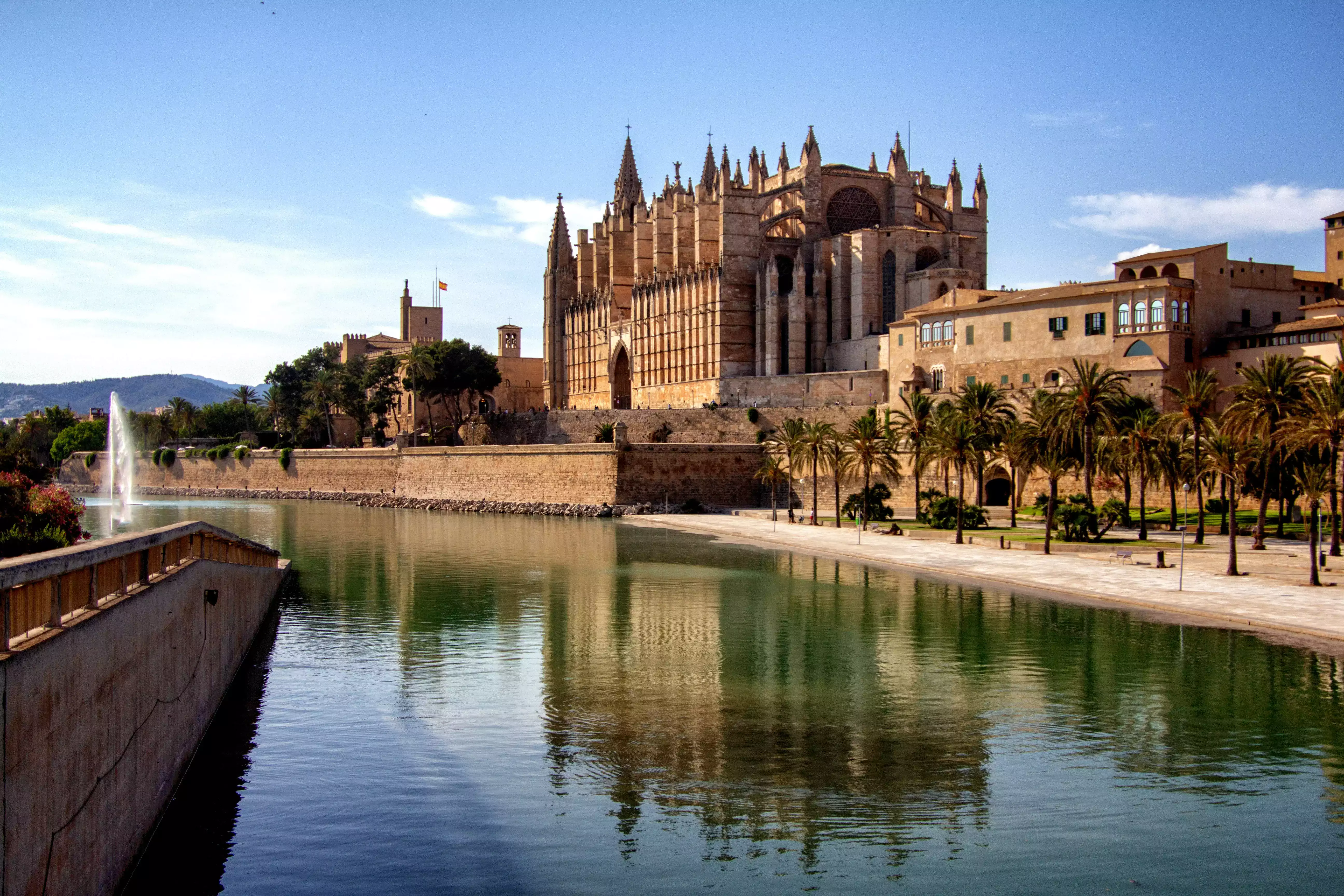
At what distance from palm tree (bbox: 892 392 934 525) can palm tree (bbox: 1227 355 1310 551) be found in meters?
12.4

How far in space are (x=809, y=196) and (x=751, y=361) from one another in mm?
10308

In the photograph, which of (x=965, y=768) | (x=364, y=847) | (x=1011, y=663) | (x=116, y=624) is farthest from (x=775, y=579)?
(x=116, y=624)

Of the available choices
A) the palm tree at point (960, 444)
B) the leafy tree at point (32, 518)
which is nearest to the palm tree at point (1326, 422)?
the palm tree at point (960, 444)

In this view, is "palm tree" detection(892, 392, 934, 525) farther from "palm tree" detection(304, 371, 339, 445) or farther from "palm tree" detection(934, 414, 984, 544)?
"palm tree" detection(304, 371, 339, 445)

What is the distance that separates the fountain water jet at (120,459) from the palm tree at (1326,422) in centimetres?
6797

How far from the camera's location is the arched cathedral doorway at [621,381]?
8238 centimetres

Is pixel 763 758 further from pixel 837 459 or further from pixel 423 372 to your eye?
pixel 423 372

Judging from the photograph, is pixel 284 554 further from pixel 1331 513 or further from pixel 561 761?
pixel 1331 513

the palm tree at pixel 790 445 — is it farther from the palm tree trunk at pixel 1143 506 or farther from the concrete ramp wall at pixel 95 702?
the concrete ramp wall at pixel 95 702

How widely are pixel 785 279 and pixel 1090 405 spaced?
122ft

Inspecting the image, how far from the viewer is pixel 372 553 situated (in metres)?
40.8

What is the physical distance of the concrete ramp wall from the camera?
22.7 feet

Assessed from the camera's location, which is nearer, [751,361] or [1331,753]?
[1331,753]

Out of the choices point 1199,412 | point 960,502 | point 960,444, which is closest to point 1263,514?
point 1199,412
